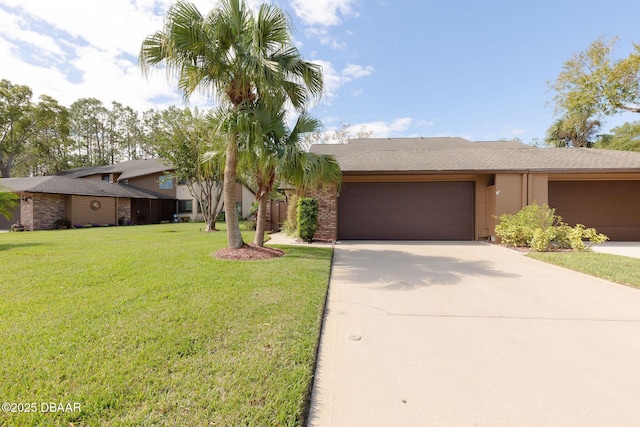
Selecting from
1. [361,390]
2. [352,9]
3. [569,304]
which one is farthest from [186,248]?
[352,9]

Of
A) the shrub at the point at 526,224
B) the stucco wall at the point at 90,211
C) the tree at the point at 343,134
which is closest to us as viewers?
the shrub at the point at 526,224

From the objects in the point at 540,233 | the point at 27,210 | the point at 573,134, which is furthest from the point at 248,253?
the point at 573,134

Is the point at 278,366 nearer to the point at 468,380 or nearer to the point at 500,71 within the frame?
the point at 468,380

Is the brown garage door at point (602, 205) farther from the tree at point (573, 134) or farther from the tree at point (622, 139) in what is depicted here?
the tree at point (622, 139)

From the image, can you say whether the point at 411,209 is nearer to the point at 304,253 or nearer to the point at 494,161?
the point at 494,161

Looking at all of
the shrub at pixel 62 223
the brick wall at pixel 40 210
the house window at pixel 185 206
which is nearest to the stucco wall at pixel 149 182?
the house window at pixel 185 206

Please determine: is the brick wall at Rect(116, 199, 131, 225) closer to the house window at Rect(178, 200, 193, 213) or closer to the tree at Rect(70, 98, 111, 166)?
the house window at Rect(178, 200, 193, 213)

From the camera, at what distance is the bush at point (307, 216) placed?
9849 mm

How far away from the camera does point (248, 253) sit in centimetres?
704

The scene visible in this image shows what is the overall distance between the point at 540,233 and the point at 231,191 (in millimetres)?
9181

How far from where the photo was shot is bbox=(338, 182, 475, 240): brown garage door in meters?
11.0

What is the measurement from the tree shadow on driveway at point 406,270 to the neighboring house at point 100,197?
13.6m

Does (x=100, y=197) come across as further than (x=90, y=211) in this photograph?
Yes

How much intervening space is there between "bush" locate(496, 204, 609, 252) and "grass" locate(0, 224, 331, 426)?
7433mm
